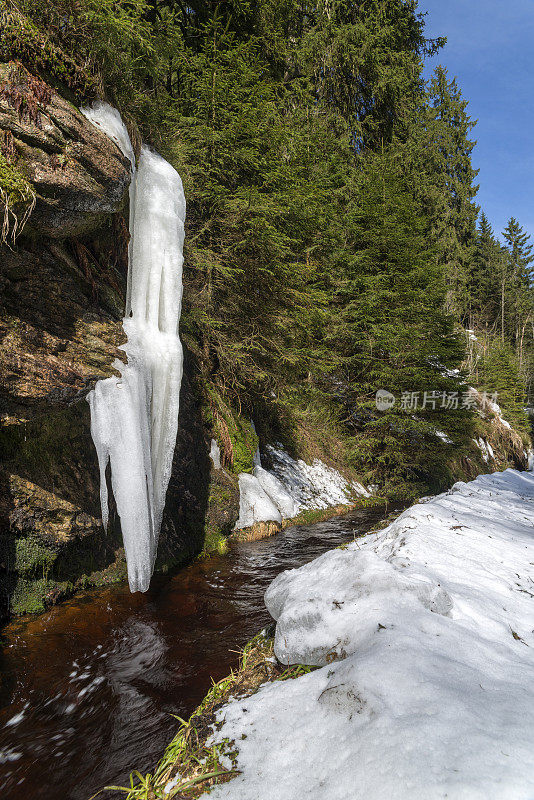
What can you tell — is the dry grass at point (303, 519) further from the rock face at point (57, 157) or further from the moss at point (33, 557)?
the rock face at point (57, 157)

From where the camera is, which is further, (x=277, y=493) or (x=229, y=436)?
(x=277, y=493)

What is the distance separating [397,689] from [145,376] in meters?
4.16

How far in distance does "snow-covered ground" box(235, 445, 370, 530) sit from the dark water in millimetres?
2263

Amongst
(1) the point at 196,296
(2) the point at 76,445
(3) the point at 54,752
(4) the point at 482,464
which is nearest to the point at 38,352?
(2) the point at 76,445

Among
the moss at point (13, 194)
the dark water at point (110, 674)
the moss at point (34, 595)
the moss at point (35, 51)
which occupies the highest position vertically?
the moss at point (35, 51)

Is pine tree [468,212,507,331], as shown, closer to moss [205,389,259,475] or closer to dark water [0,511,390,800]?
moss [205,389,259,475]

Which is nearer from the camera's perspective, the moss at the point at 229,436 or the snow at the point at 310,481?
the moss at the point at 229,436

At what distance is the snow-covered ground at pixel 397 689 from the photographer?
1.27 meters

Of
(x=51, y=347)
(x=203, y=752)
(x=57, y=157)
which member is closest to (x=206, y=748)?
(x=203, y=752)

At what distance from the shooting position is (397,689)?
1607mm

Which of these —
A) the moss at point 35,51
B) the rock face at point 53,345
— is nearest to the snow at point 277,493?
the rock face at point 53,345

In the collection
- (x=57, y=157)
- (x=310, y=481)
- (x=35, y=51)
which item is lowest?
(x=310, y=481)

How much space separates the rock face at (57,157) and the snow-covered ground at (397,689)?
3.80 meters

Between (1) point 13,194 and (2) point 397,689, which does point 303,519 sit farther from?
(1) point 13,194
